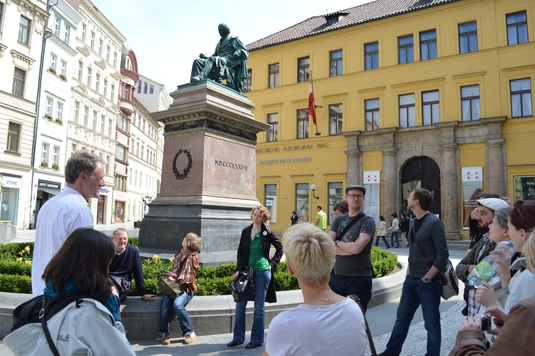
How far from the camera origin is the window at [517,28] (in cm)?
2341

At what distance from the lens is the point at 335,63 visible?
1147 inches

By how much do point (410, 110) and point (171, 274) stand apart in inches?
938

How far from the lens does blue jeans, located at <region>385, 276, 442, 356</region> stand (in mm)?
4312

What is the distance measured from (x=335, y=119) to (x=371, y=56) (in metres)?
4.85

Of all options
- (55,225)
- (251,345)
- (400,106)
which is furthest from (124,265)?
(400,106)

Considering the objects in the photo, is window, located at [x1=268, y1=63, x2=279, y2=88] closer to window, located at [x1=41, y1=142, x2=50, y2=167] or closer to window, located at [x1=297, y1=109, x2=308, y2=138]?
window, located at [x1=297, y1=109, x2=308, y2=138]

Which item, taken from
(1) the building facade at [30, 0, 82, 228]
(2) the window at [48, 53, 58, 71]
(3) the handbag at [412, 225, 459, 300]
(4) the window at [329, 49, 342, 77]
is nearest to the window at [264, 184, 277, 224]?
(4) the window at [329, 49, 342, 77]

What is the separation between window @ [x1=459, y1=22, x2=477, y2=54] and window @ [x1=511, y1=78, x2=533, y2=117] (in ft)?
10.8

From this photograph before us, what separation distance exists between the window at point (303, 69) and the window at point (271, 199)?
8159 millimetres

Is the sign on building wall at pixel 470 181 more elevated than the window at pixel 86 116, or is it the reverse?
the window at pixel 86 116

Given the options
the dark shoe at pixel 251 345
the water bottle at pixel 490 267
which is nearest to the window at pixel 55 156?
the dark shoe at pixel 251 345

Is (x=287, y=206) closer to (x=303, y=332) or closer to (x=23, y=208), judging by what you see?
(x=23, y=208)

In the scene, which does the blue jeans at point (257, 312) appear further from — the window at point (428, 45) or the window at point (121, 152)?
the window at point (121, 152)

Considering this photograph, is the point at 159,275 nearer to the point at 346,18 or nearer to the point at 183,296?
the point at 183,296
